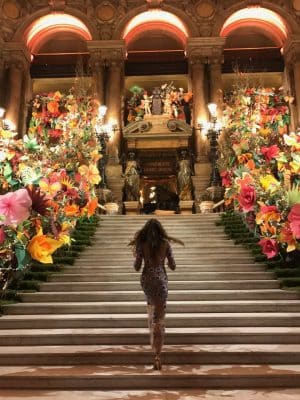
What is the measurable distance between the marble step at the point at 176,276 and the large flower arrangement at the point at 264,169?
0.75 meters

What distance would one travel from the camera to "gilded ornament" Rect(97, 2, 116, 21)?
24.1m

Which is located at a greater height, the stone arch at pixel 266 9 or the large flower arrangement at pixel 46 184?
the stone arch at pixel 266 9

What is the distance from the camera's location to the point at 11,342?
6.16 meters

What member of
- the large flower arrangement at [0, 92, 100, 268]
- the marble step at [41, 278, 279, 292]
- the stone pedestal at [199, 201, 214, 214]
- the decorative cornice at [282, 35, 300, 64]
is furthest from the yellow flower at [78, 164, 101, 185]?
the decorative cornice at [282, 35, 300, 64]

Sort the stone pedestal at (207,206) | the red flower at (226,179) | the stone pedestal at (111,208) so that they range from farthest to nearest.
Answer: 1. the stone pedestal at (111,208)
2. the stone pedestal at (207,206)
3. the red flower at (226,179)

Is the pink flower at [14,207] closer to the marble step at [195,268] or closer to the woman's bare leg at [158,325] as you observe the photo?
the woman's bare leg at [158,325]

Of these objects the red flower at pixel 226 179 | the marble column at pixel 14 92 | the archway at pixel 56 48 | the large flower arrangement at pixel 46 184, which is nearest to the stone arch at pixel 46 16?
the archway at pixel 56 48

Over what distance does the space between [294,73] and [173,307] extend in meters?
19.5

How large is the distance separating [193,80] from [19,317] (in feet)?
62.3

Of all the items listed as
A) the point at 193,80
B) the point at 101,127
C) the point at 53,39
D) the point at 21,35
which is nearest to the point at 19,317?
the point at 101,127

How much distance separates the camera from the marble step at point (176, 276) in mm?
8758

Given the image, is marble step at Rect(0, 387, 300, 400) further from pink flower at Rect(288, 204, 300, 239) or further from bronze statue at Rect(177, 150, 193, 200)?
bronze statue at Rect(177, 150, 193, 200)

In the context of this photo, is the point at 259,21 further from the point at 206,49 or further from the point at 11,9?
the point at 11,9

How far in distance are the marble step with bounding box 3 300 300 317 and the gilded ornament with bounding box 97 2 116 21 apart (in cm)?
2057
